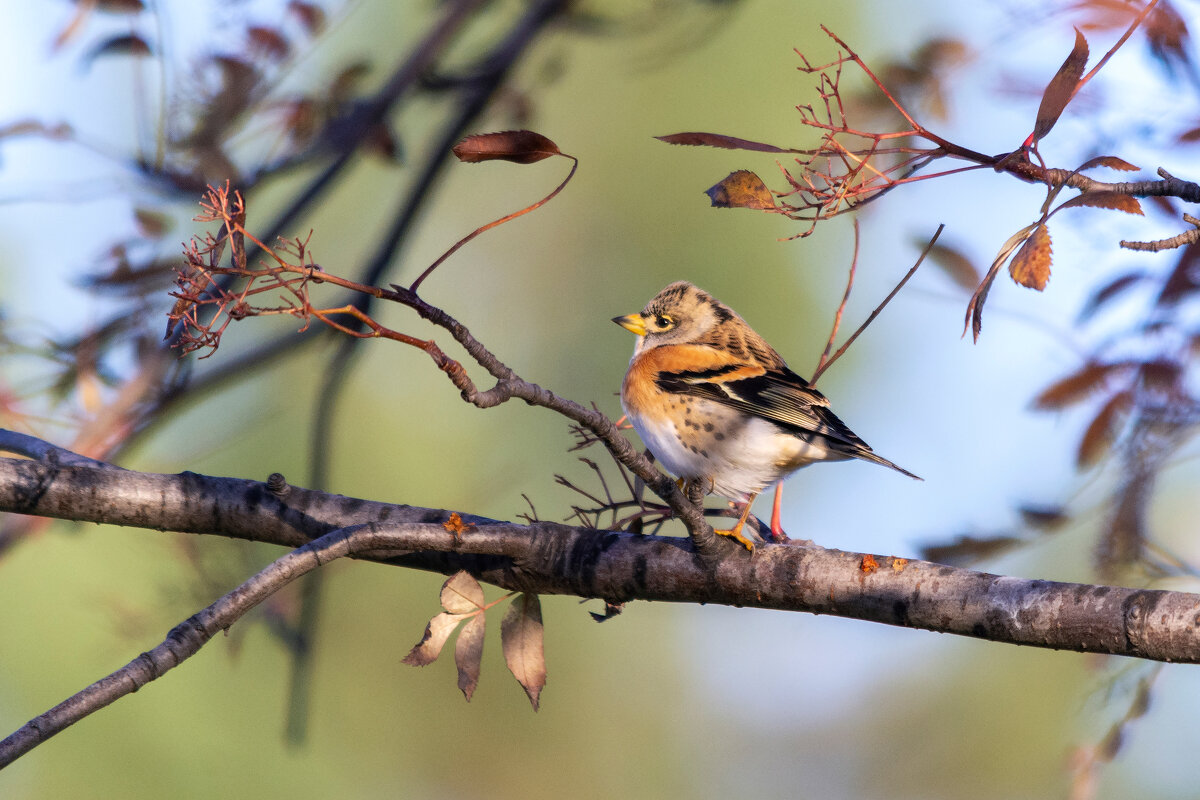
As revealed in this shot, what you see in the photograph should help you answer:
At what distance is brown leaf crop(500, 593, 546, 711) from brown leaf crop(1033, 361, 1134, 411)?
3.83ft

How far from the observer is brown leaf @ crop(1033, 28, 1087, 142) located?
3.84 ft

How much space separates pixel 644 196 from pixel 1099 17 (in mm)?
4391

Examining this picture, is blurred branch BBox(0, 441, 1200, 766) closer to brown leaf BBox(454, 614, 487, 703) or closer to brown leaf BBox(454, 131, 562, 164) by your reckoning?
brown leaf BBox(454, 614, 487, 703)

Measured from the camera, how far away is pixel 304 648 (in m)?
2.30

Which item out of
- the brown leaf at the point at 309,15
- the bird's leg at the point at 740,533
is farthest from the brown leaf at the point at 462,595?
the brown leaf at the point at 309,15

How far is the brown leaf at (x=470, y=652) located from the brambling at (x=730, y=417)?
2.85 ft

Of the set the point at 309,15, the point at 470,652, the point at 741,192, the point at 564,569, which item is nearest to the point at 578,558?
the point at 564,569

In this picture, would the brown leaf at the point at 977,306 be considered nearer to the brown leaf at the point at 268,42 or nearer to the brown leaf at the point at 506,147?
the brown leaf at the point at 506,147

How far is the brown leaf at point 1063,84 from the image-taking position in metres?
1.17

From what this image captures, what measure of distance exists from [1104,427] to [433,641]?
146 centimetres

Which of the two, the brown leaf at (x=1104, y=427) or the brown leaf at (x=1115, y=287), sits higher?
the brown leaf at (x=1115, y=287)

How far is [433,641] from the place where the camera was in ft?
5.55

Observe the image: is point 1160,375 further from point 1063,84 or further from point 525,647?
point 525,647

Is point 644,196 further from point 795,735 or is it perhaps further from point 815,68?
point 815,68
